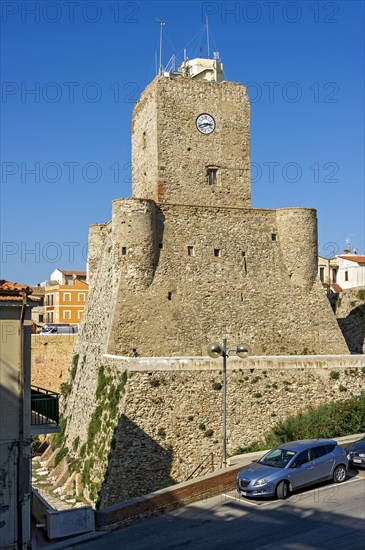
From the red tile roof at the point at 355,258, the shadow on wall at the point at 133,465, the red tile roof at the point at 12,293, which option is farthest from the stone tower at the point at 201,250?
the red tile roof at the point at 355,258

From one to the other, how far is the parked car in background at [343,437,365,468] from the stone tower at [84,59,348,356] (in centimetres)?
949

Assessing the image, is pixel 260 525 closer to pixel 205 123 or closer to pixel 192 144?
pixel 192 144

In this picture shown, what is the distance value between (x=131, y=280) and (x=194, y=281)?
292 cm

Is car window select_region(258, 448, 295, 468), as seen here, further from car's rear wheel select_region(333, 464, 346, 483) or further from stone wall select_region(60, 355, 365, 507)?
stone wall select_region(60, 355, 365, 507)

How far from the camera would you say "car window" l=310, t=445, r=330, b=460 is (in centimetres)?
1694

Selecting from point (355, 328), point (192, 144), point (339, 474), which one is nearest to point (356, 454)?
point (339, 474)

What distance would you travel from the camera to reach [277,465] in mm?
16734

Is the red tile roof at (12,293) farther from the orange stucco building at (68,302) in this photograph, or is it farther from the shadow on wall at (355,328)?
the orange stucco building at (68,302)

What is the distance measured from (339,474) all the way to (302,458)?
133cm

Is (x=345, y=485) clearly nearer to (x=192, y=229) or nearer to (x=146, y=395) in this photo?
(x=146, y=395)

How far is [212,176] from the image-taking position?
30.7m

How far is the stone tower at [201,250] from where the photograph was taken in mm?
26672

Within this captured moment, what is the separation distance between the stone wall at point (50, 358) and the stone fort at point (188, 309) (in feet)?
16.0

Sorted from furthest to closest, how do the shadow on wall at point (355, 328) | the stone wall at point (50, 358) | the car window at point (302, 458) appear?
the stone wall at point (50, 358), the shadow on wall at point (355, 328), the car window at point (302, 458)
